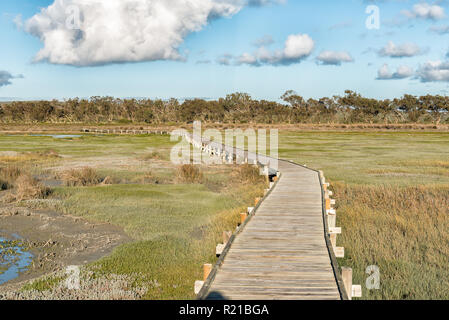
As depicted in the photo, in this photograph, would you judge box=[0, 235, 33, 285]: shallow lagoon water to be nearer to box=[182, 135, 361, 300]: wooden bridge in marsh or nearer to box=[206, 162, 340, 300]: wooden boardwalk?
box=[182, 135, 361, 300]: wooden bridge in marsh

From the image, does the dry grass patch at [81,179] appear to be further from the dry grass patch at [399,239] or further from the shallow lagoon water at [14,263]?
the dry grass patch at [399,239]

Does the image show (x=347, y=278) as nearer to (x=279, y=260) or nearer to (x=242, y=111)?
(x=279, y=260)

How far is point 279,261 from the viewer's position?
6777mm

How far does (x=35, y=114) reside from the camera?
337ft

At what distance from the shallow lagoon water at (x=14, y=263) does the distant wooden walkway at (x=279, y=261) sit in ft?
15.3

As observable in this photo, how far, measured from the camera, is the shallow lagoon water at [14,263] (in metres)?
8.71

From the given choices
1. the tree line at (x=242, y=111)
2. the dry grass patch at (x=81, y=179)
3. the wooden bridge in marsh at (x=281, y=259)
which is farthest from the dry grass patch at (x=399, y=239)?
the tree line at (x=242, y=111)

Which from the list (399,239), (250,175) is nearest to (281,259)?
(399,239)

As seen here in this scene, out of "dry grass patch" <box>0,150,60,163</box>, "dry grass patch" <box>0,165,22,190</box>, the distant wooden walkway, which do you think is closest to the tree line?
"dry grass patch" <box>0,150,60,163</box>

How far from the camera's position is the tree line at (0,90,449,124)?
94.4 meters

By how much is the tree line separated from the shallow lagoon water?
82.2 meters

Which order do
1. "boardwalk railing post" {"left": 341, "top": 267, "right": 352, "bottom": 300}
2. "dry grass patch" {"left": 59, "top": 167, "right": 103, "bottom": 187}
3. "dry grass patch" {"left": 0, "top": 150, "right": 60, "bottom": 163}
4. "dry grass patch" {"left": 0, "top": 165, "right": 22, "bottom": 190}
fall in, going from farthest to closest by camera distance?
1. "dry grass patch" {"left": 0, "top": 150, "right": 60, "bottom": 163}
2. "dry grass patch" {"left": 59, "top": 167, "right": 103, "bottom": 187}
3. "dry grass patch" {"left": 0, "top": 165, "right": 22, "bottom": 190}
4. "boardwalk railing post" {"left": 341, "top": 267, "right": 352, "bottom": 300}
